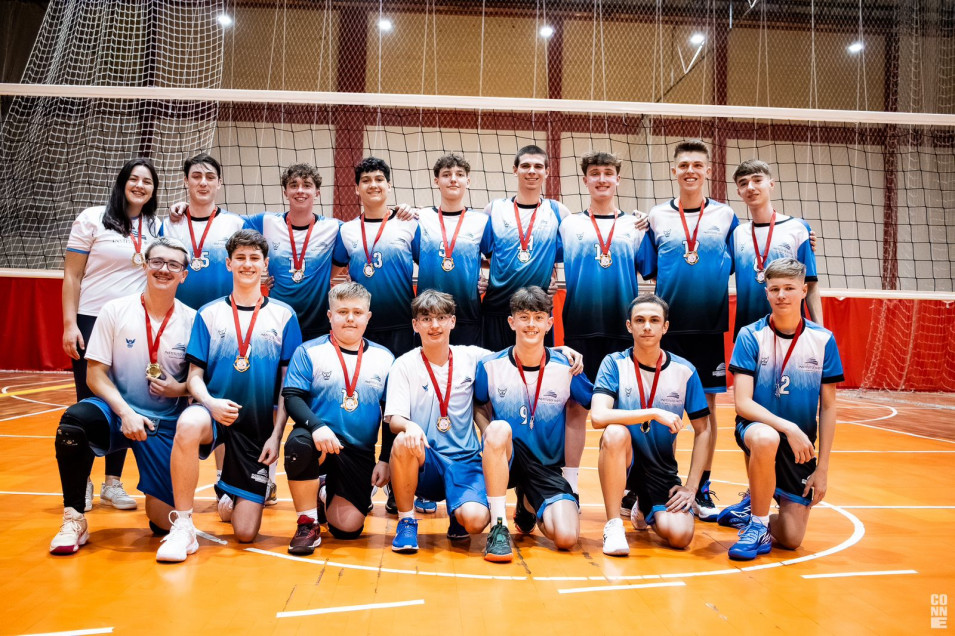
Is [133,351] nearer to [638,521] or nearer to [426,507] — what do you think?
[426,507]

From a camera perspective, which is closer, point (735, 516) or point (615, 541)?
point (615, 541)

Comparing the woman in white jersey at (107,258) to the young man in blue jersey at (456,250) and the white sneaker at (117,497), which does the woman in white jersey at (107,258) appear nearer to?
the white sneaker at (117,497)

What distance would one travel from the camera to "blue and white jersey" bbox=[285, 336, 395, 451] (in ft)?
12.2

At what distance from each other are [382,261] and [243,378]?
3.99 feet

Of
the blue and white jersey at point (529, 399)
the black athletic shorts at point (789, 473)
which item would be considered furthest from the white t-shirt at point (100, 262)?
the black athletic shorts at point (789, 473)

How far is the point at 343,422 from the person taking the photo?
12.3ft

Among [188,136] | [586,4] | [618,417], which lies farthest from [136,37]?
[618,417]

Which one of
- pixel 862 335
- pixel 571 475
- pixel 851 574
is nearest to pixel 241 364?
pixel 571 475

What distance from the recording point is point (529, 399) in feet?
12.5

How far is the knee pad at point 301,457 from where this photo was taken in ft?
11.4

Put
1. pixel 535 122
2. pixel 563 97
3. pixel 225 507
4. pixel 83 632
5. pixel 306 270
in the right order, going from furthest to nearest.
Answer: pixel 563 97, pixel 535 122, pixel 306 270, pixel 225 507, pixel 83 632

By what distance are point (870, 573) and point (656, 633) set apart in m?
1.42

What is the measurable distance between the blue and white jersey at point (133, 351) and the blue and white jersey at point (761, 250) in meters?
3.40

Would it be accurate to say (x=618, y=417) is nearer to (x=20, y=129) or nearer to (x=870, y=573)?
(x=870, y=573)
